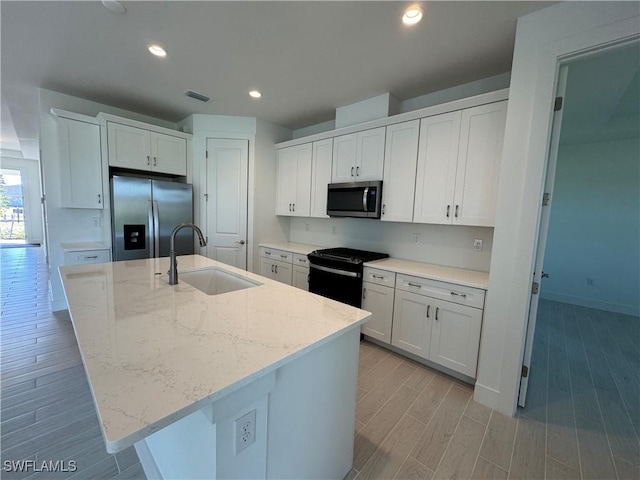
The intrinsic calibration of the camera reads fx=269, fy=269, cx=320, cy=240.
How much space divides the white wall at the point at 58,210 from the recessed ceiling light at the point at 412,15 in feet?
11.8

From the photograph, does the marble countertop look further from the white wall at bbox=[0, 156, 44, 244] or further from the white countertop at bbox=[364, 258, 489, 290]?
the white wall at bbox=[0, 156, 44, 244]

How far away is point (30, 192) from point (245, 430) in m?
11.0

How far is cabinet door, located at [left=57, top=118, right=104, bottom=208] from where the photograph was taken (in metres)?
3.09

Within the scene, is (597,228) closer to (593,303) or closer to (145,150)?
(593,303)

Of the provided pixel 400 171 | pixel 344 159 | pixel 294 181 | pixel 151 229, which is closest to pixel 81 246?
pixel 151 229

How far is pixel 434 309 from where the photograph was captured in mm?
2324

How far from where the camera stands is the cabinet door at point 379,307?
2.63 meters

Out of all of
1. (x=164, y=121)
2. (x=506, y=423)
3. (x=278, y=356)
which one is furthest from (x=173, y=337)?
(x=164, y=121)

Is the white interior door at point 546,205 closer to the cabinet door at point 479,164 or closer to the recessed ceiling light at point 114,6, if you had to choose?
the cabinet door at point 479,164

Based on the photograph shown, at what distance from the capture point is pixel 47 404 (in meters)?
1.86

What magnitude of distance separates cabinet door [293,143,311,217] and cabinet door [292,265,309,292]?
2.57 feet

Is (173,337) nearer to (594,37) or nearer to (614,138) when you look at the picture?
(594,37)

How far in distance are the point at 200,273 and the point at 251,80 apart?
6.59 ft

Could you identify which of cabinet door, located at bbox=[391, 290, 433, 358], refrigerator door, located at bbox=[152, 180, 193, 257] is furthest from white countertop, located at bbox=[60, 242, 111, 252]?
cabinet door, located at bbox=[391, 290, 433, 358]
